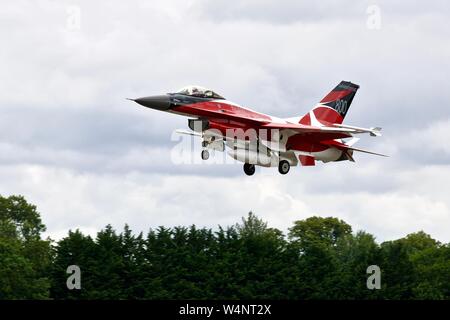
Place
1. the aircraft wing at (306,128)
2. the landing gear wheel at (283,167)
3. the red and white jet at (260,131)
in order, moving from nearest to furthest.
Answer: the red and white jet at (260,131), the aircraft wing at (306,128), the landing gear wheel at (283,167)

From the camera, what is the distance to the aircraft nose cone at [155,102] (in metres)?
76.9

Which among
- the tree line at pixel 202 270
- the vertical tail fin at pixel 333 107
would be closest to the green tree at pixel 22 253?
the tree line at pixel 202 270

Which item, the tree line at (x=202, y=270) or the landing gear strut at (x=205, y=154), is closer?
the landing gear strut at (x=205, y=154)

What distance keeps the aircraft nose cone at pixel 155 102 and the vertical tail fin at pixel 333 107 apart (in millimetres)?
11823

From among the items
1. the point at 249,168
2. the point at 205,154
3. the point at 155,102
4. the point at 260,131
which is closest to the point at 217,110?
the point at 260,131

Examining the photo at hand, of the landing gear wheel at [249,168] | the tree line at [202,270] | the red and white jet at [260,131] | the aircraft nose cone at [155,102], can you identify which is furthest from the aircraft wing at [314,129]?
the tree line at [202,270]

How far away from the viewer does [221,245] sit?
430 feet

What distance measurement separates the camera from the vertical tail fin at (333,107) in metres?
86.8

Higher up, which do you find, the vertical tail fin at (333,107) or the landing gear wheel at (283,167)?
the vertical tail fin at (333,107)

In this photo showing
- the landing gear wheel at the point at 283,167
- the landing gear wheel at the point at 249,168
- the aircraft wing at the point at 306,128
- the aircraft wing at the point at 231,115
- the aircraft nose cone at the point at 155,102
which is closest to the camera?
the aircraft nose cone at the point at 155,102

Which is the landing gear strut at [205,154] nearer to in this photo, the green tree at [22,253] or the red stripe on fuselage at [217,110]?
the red stripe on fuselage at [217,110]

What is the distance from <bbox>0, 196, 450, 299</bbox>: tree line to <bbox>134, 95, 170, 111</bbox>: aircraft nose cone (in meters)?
44.8

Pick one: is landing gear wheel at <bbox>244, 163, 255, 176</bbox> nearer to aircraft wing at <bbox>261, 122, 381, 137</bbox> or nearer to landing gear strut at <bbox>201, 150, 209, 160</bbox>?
aircraft wing at <bbox>261, 122, 381, 137</bbox>
